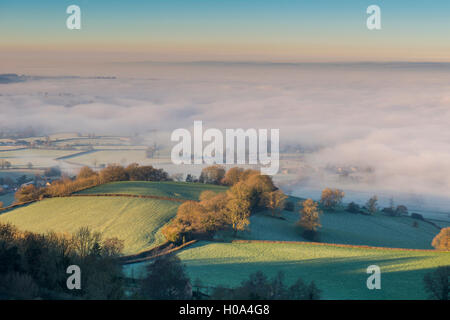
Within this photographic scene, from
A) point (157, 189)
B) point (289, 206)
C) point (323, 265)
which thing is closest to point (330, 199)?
point (289, 206)

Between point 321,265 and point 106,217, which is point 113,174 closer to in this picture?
point 106,217

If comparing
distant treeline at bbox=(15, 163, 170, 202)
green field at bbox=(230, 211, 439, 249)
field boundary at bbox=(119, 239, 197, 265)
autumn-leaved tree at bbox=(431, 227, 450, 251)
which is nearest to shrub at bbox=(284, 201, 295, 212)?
green field at bbox=(230, 211, 439, 249)

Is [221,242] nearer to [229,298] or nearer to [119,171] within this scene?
[229,298]

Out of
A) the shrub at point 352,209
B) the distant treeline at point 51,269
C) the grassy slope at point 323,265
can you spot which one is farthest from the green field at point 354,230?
the distant treeline at point 51,269

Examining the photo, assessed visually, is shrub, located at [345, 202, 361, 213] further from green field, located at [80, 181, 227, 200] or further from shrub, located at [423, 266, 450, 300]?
shrub, located at [423, 266, 450, 300]

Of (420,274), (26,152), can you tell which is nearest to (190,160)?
(26,152)

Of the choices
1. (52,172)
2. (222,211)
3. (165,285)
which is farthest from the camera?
(52,172)
